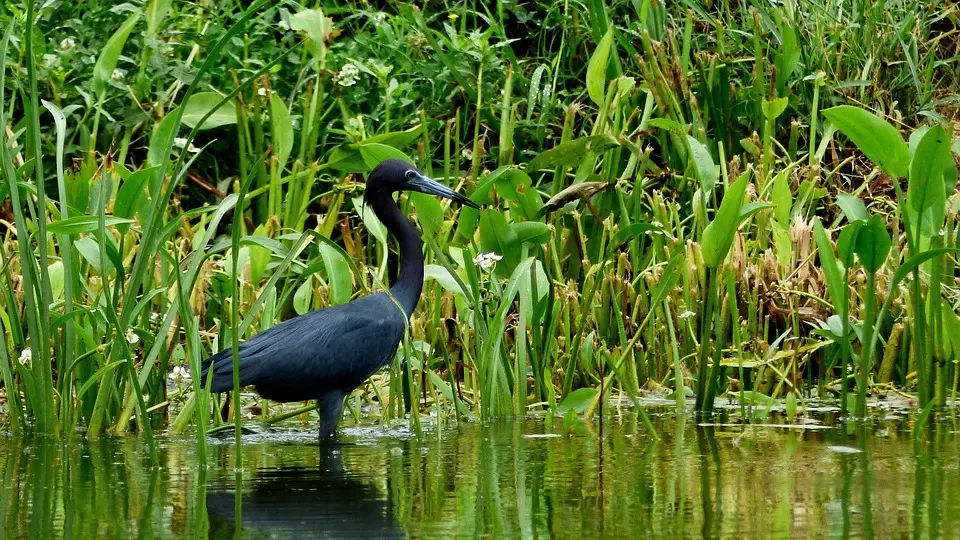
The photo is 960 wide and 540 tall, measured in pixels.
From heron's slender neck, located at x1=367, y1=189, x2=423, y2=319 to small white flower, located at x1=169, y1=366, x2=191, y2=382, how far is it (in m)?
0.75

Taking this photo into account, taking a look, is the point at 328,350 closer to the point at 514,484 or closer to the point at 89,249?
the point at 89,249

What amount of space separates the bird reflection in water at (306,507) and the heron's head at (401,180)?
1.56 metres

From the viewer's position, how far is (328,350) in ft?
15.8

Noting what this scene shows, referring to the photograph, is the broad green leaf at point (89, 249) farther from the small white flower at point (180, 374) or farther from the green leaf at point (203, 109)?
the green leaf at point (203, 109)

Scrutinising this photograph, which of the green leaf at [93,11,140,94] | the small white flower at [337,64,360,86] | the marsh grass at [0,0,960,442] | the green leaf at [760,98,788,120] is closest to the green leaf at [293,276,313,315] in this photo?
the marsh grass at [0,0,960,442]

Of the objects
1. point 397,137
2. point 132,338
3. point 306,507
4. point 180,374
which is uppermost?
point 397,137

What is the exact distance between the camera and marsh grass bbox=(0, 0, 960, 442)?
443cm

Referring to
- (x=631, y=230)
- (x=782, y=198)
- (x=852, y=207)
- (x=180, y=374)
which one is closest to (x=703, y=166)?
(x=631, y=230)

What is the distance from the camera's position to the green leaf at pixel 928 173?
4473mm

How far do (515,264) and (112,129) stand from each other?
8.79 feet

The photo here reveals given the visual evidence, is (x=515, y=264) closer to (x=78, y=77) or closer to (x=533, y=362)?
(x=533, y=362)

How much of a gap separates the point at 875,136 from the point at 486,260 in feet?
4.32

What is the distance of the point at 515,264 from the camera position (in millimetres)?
5191

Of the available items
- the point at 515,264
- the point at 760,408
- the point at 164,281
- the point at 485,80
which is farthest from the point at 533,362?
the point at 485,80
